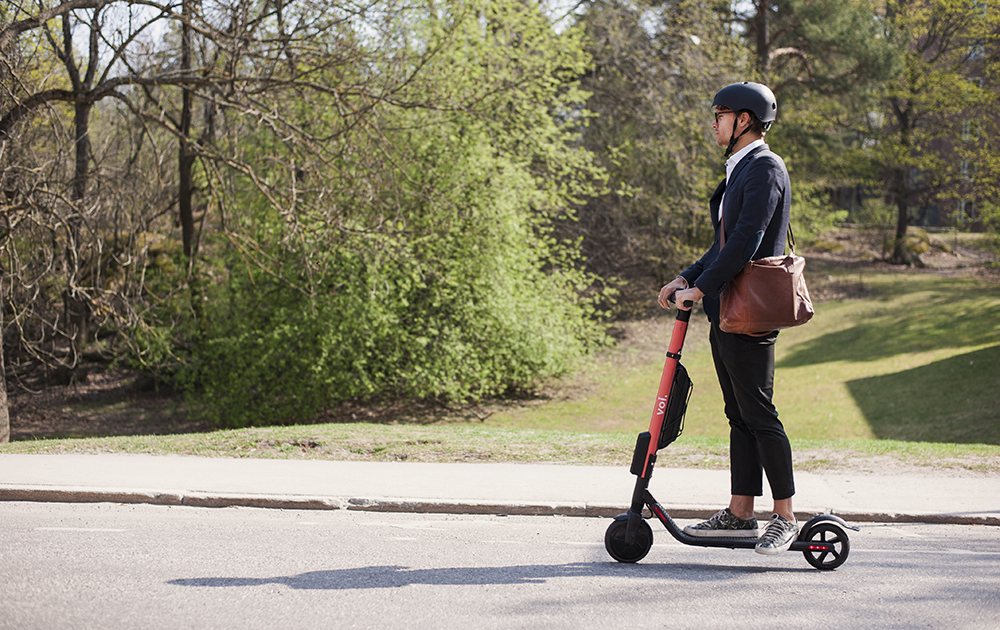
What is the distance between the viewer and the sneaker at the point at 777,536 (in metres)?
4.19

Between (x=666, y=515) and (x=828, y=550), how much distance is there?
2.84 ft

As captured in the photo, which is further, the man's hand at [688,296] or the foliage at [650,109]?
the foliage at [650,109]

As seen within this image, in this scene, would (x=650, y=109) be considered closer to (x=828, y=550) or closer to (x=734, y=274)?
(x=734, y=274)

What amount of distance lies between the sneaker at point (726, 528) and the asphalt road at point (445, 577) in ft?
0.67

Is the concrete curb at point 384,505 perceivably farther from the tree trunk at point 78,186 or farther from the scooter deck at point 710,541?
the tree trunk at point 78,186

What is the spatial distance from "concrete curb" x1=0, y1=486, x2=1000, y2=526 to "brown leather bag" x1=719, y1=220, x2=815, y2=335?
2.07 m

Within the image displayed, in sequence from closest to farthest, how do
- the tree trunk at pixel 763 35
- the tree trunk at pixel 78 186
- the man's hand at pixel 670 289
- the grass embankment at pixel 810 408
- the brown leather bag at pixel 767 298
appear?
1. the brown leather bag at pixel 767 298
2. the man's hand at pixel 670 289
3. the grass embankment at pixel 810 408
4. the tree trunk at pixel 78 186
5. the tree trunk at pixel 763 35

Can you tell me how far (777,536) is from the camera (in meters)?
4.23

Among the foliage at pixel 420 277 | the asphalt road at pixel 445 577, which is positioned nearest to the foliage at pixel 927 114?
the foliage at pixel 420 277

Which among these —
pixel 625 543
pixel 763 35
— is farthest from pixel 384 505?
pixel 763 35

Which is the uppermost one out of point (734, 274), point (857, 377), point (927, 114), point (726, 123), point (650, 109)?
point (927, 114)

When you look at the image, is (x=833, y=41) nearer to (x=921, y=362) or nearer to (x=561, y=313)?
(x=921, y=362)

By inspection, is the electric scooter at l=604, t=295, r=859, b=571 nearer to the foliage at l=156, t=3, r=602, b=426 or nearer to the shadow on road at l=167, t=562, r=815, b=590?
the shadow on road at l=167, t=562, r=815, b=590

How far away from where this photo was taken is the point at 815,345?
77.0 feet
